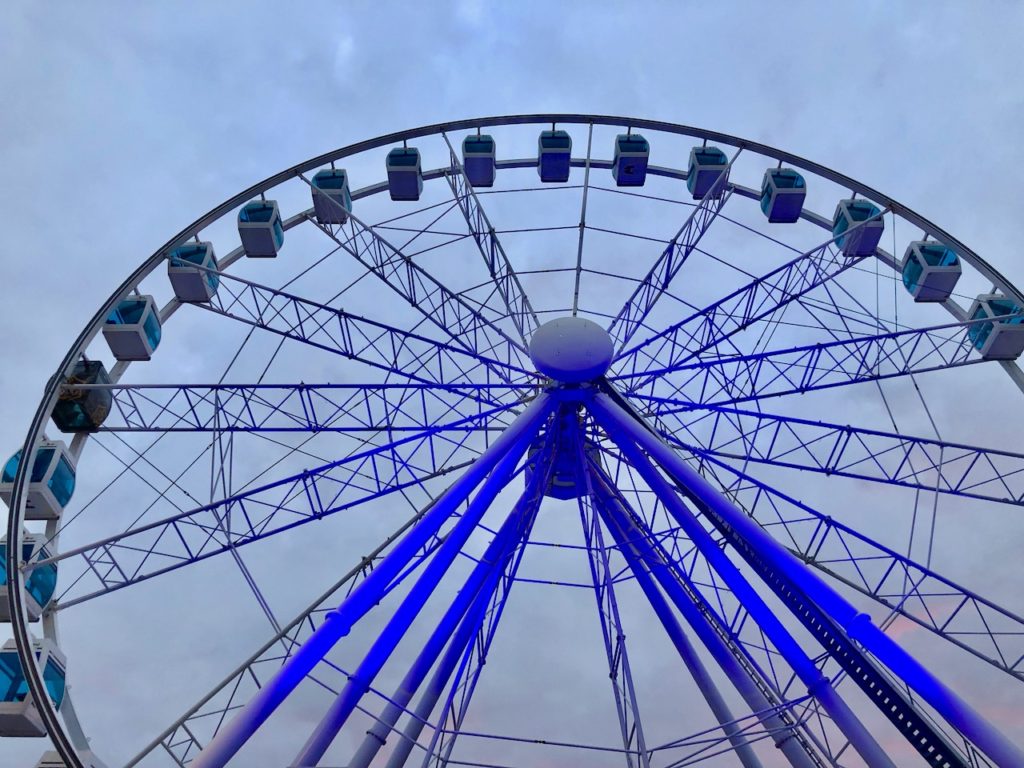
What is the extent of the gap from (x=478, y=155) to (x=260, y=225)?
520cm

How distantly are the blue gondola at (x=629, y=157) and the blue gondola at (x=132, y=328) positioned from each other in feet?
35.8

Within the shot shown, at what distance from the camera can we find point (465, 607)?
1545 centimetres

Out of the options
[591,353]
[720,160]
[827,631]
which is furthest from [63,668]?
[720,160]

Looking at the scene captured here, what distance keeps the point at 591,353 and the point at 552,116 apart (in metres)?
7.95

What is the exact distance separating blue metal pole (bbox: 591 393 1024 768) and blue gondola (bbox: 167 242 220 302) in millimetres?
9547

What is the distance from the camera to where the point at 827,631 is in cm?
1327

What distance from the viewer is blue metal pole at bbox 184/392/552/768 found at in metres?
10.2

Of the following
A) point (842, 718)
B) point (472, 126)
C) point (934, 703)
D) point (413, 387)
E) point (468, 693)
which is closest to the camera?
point (934, 703)

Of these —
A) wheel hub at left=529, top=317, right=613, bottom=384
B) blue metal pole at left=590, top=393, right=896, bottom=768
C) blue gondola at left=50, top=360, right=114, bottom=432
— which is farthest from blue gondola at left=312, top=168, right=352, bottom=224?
blue metal pole at left=590, top=393, right=896, bottom=768

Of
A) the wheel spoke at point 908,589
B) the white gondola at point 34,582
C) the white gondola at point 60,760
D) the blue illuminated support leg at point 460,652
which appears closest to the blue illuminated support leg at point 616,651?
the blue illuminated support leg at point 460,652

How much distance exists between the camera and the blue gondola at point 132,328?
17.1 meters

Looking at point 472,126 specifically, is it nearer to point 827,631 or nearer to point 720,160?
point 720,160

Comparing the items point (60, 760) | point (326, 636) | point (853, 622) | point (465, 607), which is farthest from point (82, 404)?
point (853, 622)

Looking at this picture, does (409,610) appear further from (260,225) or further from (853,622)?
(260,225)
